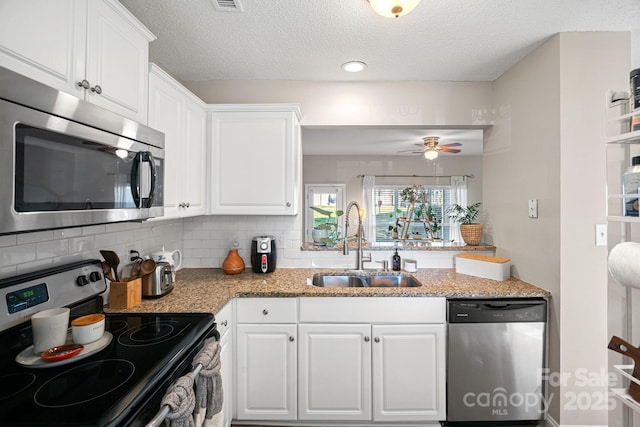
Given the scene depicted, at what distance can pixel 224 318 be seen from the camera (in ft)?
5.66

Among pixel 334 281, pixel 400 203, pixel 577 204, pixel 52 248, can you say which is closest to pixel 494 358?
pixel 577 204

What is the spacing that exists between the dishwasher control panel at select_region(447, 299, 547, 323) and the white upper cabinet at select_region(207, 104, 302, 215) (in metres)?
1.26

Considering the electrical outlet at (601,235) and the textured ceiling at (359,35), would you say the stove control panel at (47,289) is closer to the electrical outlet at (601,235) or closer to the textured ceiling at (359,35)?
the textured ceiling at (359,35)

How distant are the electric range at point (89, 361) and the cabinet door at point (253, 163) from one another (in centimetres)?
96

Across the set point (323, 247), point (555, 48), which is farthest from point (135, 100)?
point (555, 48)

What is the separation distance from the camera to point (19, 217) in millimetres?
801

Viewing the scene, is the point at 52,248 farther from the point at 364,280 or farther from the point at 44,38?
the point at 364,280

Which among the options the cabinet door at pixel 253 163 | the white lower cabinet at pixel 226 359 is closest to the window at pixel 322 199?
the cabinet door at pixel 253 163

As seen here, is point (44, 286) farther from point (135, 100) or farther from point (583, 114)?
point (583, 114)

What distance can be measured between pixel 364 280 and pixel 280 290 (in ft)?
2.49

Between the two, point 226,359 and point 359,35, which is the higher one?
point 359,35

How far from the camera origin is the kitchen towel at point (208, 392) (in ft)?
3.68

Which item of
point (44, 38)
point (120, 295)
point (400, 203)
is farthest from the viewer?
point (400, 203)

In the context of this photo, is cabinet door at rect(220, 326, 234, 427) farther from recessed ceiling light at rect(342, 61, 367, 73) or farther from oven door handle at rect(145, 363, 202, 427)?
recessed ceiling light at rect(342, 61, 367, 73)
